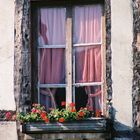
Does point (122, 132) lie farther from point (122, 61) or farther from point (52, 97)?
point (52, 97)

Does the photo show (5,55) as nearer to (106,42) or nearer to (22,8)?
(22,8)

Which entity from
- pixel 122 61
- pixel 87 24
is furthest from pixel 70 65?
pixel 122 61

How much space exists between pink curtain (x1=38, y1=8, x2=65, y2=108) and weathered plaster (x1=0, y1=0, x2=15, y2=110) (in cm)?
44

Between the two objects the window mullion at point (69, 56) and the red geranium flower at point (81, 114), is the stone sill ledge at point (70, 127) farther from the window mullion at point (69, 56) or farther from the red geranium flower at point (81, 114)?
the window mullion at point (69, 56)

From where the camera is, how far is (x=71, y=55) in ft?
30.5

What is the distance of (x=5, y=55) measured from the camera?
30.5 feet

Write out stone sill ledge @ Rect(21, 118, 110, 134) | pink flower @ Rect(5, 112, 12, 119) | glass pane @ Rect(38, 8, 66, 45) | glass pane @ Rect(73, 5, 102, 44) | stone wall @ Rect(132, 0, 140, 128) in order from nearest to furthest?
stone sill ledge @ Rect(21, 118, 110, 134) → stone wall @ Rect(132, 0, 140, 128) → pink flower @ Rect(5, 112, 12, 119) → glass pane @ Rect(73, 5, 102, 44) → glass pane @ Rect(38, 8, 66, 45)

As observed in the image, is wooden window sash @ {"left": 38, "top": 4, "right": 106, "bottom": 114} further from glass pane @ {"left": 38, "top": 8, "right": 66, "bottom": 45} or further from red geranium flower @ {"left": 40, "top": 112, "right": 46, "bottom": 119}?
red geranium flower @ {"left": 40, "top": 112, "right": 46, "bottom": 119}

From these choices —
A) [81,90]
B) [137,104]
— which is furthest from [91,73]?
[137,104]

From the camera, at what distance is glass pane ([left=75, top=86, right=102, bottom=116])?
9.19 metres

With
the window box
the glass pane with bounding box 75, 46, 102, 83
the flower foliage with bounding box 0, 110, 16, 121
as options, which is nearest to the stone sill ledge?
the window box

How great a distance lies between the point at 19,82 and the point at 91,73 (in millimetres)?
1048

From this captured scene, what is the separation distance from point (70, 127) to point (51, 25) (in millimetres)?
1648

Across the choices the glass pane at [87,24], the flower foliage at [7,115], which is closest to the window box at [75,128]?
the flower foliage at [7,115]
